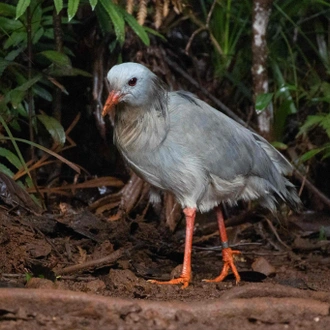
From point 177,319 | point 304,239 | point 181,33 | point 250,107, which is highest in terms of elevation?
point 181,33

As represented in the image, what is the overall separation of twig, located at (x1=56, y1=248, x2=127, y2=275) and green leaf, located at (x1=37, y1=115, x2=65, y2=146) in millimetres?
1109

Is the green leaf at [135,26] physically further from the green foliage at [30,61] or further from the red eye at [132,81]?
the red eye at [132,81]

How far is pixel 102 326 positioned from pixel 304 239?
3594 mm

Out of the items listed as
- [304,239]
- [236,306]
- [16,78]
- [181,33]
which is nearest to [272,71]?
[181,33]

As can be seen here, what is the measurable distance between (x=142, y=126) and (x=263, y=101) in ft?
5.10

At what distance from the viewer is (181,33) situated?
776 centimetres

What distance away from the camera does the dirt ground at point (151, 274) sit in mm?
3615

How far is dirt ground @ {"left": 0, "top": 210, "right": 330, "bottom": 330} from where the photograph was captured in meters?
3.62

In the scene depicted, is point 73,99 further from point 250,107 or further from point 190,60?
point 250,107

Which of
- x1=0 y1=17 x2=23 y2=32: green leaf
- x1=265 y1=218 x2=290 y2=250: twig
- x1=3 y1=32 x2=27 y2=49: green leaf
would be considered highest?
x1=0 y1=17 x2=23 y2=32: green leaf

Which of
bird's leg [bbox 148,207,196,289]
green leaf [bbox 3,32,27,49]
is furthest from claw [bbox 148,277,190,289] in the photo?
green leaf [bbox 3,32,27,49]

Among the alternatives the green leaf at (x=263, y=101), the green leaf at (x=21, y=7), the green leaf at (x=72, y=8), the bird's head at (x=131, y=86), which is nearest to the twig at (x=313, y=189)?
the green leaf at (x=263, y=101)

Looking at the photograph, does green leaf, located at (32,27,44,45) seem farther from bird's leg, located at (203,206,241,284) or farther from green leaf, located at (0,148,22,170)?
bird's leg, located at (203,206,241,284)

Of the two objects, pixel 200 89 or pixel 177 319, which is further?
pixel 200 89
